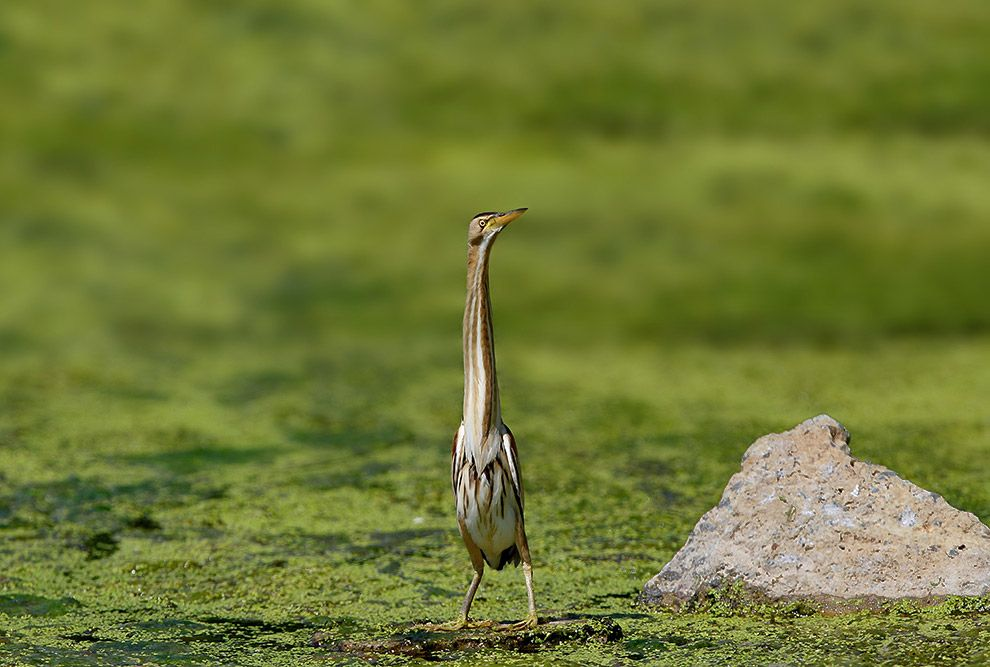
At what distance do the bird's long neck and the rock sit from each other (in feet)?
1.78

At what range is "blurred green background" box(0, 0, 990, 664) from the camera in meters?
4.65

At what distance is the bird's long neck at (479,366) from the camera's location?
3330mm

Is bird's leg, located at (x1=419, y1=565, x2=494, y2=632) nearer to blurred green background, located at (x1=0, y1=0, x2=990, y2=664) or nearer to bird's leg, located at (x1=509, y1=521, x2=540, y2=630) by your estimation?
bird's leg, located at (x1=509, y1=521, x2=540, y2=630)

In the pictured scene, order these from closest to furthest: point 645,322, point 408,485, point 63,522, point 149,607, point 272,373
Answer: point 149,607, point 63,522, point 408,485, point 272,373, point 645,322

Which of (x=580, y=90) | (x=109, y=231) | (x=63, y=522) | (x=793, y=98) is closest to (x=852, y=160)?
(x=793, y=98)

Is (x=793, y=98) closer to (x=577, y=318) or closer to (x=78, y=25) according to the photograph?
(x=577, y=318)

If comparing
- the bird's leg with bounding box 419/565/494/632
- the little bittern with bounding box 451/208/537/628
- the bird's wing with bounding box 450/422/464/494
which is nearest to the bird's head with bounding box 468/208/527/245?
the little bittern with bounding box 451/208/537/628

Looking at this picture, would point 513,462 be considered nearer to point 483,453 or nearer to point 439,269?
point 483,453

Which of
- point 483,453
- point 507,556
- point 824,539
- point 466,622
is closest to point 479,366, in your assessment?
point 483,453

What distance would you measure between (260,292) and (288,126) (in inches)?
55.7

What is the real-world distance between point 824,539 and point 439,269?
4.67m

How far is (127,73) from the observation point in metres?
8.88

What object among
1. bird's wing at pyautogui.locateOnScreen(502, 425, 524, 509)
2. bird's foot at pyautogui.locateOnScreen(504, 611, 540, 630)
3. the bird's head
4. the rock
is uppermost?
the bird's head

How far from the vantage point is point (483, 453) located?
332cm
